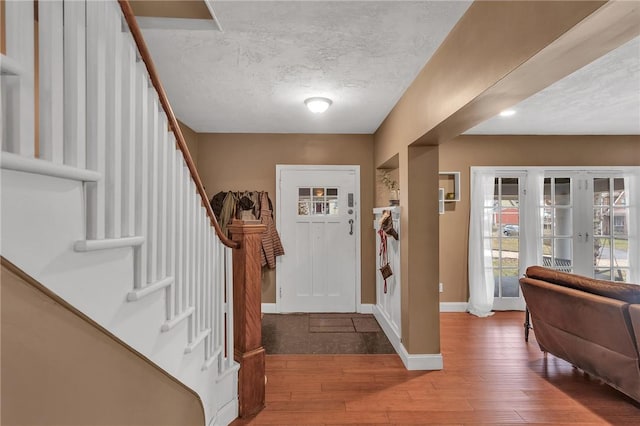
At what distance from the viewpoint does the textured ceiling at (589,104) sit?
233 cm

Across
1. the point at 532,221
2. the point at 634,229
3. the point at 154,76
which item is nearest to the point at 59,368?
the point at 154,76

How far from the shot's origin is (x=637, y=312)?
1.93m

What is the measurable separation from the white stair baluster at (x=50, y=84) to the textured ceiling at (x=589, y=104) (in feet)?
9.72

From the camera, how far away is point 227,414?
190 cm

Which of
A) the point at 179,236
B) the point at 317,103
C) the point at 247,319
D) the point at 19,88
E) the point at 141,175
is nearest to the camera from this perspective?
the point at 19,88

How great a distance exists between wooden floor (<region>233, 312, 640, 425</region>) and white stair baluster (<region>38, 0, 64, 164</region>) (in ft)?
6.26

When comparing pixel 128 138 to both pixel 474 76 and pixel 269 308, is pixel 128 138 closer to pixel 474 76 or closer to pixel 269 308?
pixel 474 76

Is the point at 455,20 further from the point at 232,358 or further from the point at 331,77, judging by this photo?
the point at 232,358

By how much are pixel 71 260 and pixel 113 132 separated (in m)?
0.39

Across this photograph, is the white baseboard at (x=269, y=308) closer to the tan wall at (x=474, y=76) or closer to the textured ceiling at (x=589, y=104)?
the tan wall at (x=474, y=76)

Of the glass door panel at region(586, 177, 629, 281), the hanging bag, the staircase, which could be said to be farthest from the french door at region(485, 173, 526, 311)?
the staircase

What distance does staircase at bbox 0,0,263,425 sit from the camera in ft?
2.14

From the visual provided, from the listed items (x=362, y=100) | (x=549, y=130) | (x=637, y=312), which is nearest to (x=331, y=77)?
(x=362, y=100)

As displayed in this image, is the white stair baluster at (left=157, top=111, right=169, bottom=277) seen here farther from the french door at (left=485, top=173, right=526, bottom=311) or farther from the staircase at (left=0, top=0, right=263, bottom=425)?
the french door at (left=485, top=173, right=526, bottom=311)
